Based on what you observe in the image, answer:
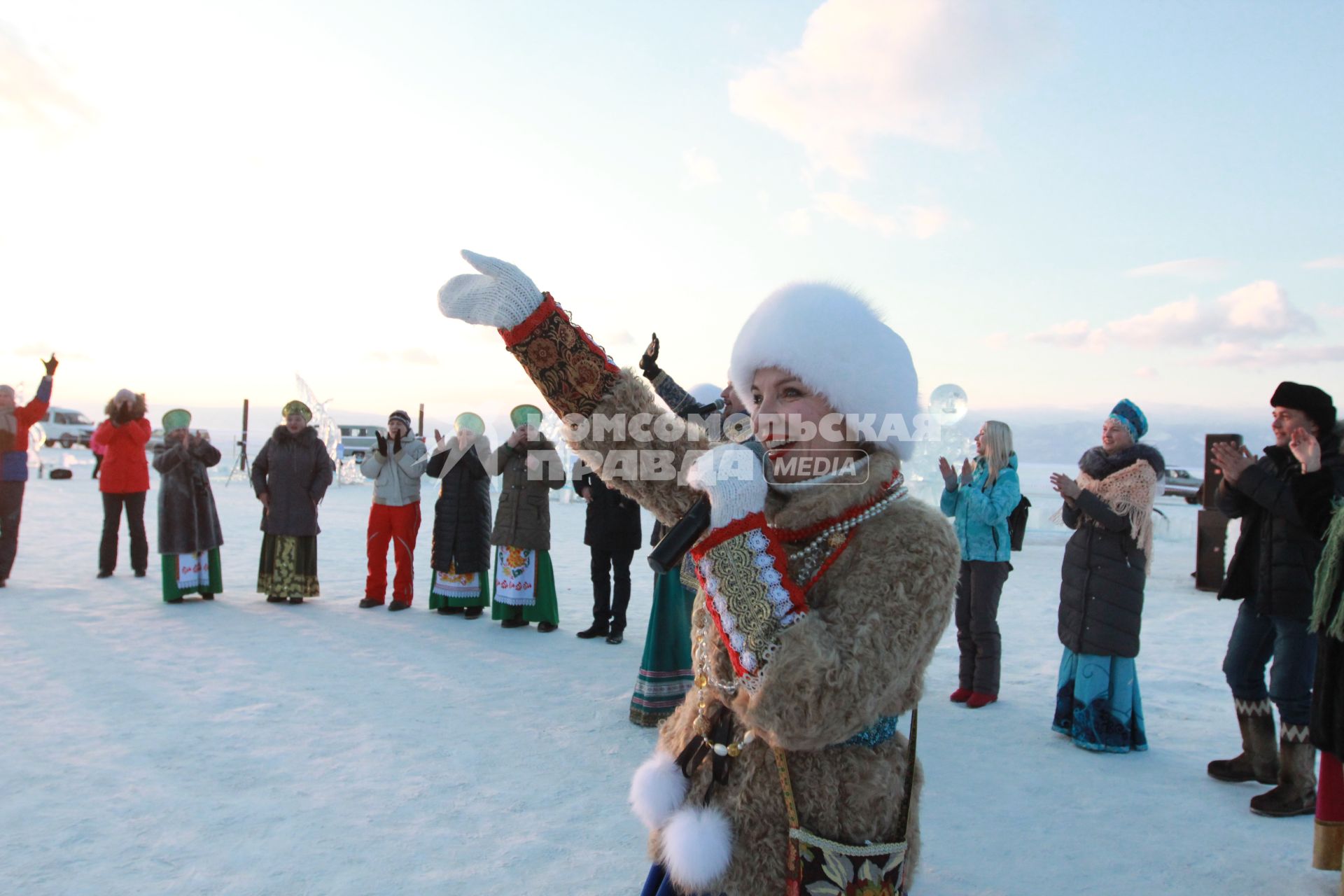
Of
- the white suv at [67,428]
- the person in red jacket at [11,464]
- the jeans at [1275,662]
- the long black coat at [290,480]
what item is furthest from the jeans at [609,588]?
the white suv at [67,428]

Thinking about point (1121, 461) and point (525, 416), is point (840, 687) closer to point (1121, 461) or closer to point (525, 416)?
point (1121, 461)

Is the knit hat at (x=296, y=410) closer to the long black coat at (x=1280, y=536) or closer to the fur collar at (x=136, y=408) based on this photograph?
the fur collar at (x=136, y=408)

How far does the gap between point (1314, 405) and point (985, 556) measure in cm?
200

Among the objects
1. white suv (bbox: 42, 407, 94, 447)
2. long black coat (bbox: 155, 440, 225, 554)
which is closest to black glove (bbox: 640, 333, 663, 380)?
long black coat (bbox: 155, 440, 225, 554)

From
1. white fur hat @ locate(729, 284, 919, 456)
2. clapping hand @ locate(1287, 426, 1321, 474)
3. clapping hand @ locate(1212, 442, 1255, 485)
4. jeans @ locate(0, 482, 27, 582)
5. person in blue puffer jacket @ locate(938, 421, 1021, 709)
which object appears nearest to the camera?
white fur hat @ locate(729, 284, 919, 456)

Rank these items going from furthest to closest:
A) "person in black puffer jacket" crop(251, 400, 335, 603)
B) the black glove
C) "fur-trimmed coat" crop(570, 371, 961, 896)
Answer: "person in black puffer jacket" crop(251, 400, 335, 603)
the black glove
"fur-trimmed coat" crop(570, 371, 961, 896)

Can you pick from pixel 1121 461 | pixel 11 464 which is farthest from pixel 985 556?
pixel 11 464

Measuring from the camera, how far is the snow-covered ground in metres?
3.02

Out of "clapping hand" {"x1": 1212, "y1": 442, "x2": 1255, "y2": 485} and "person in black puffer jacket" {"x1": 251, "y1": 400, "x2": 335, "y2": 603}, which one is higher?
"clapping hand" {"x1": 1212, "y1": 442, "x2": 1255, "y2": 485}

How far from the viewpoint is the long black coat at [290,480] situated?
7574 mm

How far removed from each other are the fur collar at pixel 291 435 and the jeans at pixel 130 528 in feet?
5.88

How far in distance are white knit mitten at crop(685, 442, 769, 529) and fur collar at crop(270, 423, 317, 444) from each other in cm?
716

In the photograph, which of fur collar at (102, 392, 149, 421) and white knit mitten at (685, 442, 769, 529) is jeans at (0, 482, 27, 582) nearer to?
fur collar at (102, 392, 149, 421)

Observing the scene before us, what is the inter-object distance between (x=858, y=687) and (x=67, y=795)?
144 inches
